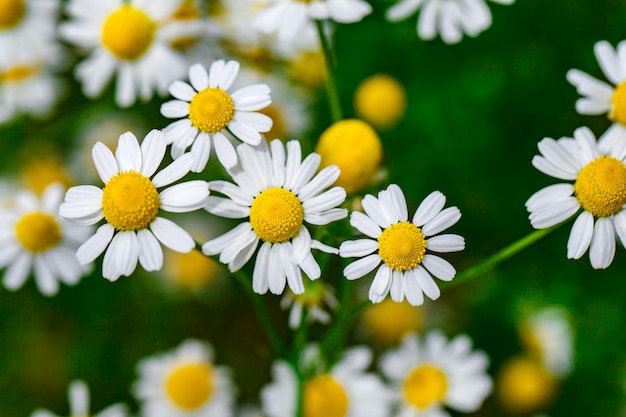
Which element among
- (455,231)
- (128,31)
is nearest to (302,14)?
(128,31)

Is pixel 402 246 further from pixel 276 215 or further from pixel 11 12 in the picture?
pixel 11 12

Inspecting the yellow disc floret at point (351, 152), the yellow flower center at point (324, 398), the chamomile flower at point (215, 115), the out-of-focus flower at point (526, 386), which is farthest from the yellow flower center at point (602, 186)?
the out-of-focus flower at point (526, 386)

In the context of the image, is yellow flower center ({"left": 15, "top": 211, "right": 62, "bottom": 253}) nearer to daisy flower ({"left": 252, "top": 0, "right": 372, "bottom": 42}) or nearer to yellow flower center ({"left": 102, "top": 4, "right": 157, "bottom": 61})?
yellow flower center ({"left": 102, "top": 4, "right": 157, "bottom": 61})

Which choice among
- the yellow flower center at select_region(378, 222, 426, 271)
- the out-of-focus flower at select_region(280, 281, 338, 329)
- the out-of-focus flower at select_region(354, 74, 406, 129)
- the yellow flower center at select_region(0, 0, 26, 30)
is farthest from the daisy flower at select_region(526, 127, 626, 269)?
the yellow flower center at select_region(0, 0, 26, 30)

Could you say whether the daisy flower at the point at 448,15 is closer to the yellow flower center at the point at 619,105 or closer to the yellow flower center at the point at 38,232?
the yellow flower center at the point at 619,105

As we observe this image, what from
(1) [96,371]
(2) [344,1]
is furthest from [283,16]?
(1) [96,371]
